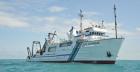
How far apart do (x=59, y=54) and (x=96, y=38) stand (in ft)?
56.3

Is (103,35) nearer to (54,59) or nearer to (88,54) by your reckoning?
(88,54)

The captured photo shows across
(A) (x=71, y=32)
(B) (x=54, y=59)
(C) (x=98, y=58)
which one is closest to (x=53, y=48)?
(B) (x=54, y=59)

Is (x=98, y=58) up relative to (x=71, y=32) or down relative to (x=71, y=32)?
down

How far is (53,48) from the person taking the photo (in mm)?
91688

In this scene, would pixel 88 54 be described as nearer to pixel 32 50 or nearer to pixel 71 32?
pixel 71 32

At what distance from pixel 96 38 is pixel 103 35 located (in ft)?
14.9

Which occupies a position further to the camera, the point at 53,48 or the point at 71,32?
the point at 53,48

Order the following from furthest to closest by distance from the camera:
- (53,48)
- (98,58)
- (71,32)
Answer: (53,48) → (71,32) → (98,58)

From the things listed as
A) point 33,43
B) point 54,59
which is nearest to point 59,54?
point 54,59

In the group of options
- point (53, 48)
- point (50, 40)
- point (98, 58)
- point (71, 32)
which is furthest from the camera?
point (50, 40)

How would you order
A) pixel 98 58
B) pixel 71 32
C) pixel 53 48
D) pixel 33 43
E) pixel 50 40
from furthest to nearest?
1. pixel 33 43
2. pixel 50 40
3. pixel 53 48
4. pixel 71 32
5. pixel 98 58

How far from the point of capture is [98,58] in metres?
72.9

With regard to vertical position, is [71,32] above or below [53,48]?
above

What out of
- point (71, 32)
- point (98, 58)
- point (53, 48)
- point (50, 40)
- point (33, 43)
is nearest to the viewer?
point (98, 58)
